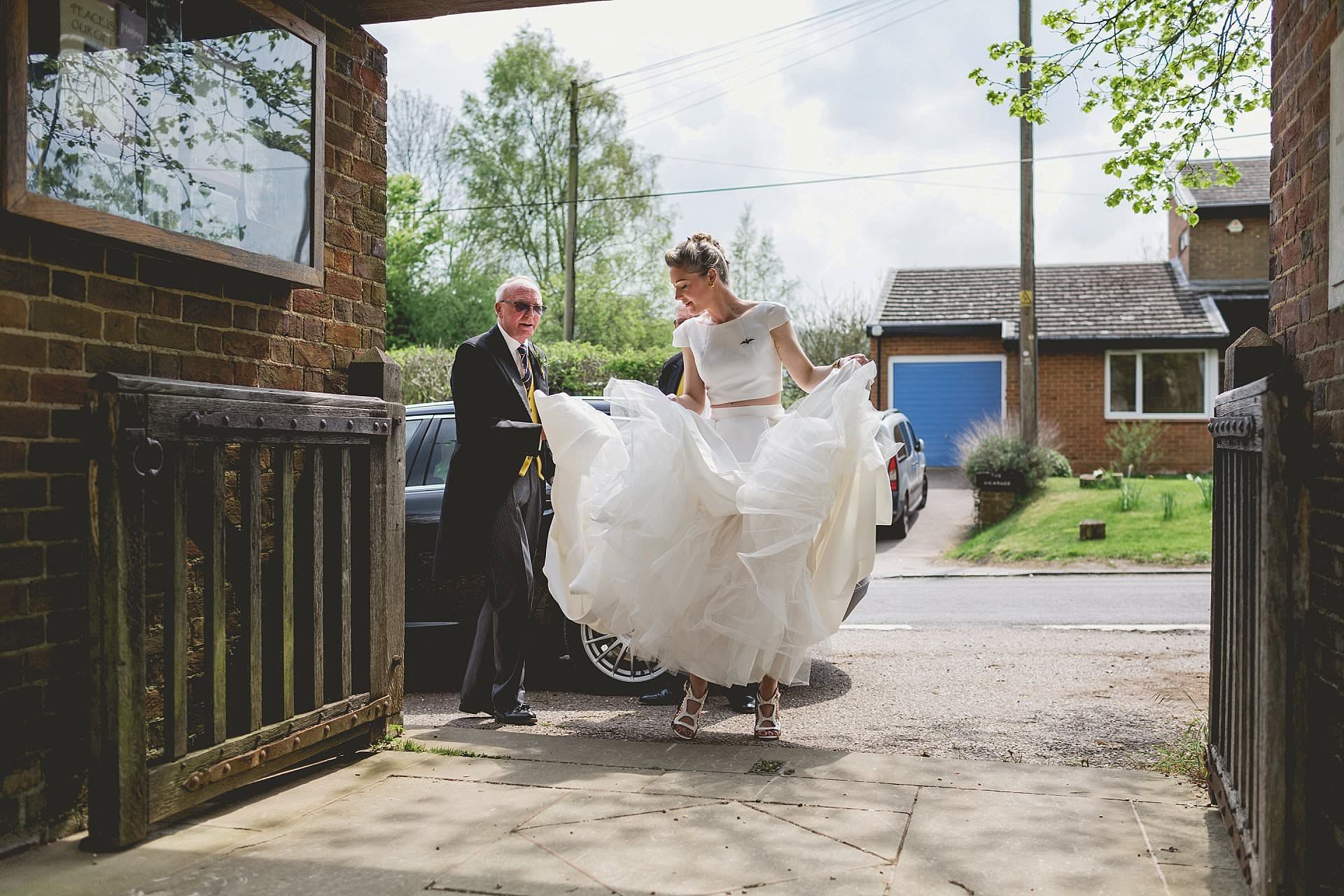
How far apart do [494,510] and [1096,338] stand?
21.9m

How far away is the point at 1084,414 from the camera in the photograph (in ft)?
80.5

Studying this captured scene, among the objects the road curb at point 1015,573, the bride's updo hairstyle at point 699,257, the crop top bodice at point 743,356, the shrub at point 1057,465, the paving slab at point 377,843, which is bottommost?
the road curb at point 1015,573

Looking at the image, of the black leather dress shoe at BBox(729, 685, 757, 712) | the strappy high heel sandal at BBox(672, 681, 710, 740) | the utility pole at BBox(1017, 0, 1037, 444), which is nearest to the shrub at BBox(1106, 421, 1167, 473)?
the utility pole at BBox(1017, 0, 1037, 444)

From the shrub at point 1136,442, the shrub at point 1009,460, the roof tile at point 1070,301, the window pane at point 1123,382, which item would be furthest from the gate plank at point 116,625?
the window pane at point 1123,382

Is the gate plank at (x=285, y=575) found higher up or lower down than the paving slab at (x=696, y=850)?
higher up

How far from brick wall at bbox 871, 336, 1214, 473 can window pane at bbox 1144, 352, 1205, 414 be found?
57 centimetres

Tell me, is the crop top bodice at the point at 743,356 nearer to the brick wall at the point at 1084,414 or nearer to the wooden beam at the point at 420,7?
the wooden beam at the point at 420,7

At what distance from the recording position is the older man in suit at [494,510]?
528cm

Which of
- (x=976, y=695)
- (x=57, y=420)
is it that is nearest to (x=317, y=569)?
(x=57, y=420)

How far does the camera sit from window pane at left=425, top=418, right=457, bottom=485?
643 centimetres

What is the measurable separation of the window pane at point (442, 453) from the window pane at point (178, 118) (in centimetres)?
225

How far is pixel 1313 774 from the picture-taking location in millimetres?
2826

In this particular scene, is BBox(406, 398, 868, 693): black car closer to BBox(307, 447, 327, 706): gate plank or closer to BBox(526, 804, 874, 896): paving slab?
BBox(307, 447, 327, 706): gate plank

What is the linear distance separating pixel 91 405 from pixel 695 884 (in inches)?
89.1
